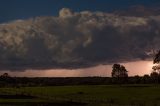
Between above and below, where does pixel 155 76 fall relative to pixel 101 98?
above

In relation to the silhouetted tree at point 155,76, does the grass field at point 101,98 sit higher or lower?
lower

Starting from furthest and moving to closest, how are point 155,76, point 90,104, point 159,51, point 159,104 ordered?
point 155,76, point 159,51, point 90,104, point 159,104

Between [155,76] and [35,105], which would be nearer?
[35,105]

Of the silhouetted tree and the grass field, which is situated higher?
the silhouetted tree

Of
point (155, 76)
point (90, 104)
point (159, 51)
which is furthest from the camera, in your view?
point (155, 76)

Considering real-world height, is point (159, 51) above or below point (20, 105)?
above

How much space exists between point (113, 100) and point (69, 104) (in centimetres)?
896

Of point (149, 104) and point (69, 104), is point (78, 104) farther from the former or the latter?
point (149, 104)

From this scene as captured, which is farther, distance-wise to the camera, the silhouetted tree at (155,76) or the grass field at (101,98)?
the silhouetted tree at (155,76)

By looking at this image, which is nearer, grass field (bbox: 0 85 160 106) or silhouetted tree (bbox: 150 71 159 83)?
grass field (bbox: 0 85 160 106)

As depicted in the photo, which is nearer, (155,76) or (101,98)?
(101,98)

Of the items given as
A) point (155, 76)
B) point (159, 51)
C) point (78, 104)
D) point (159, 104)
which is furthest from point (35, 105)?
point (155, 76)

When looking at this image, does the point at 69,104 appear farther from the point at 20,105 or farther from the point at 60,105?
the point at 20,105

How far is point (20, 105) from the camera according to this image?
82750 millimetres
